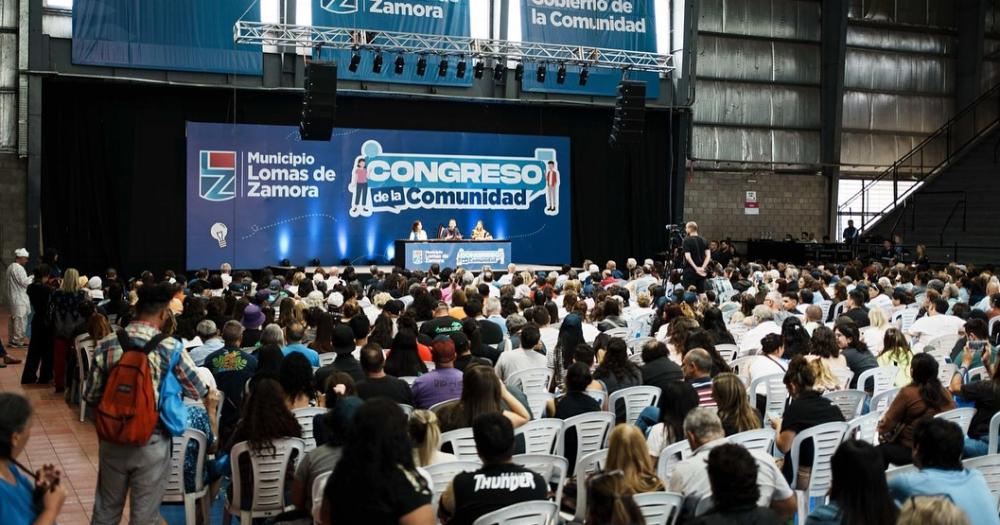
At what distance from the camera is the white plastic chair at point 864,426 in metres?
5.41

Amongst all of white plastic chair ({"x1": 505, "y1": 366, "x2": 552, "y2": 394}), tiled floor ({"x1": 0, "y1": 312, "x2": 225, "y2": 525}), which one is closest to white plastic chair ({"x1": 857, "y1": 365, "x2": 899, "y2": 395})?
white plastic chair ({"x1": 505, "y1": 366, "x2": 552, "y2": 394})

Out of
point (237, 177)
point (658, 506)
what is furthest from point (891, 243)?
point (658, 506)

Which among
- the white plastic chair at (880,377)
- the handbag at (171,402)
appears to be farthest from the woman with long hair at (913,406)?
the handbag at (171,402)

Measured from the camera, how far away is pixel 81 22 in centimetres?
1773

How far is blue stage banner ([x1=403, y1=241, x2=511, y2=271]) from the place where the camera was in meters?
19.6

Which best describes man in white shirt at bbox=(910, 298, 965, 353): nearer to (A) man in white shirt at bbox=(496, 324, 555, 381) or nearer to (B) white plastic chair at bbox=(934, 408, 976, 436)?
(B) white plastic chair at bbox=(934, 408, 976, 436)

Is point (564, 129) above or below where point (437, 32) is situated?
below

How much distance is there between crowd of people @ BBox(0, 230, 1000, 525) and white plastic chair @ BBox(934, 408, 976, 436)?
0.09 metres

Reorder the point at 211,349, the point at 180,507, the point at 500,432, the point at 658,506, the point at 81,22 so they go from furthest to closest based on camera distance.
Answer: the point at 81,22
the point at 211,349
the point at 180,507
the point at 658,506
the point at 500,432

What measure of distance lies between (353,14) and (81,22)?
4.85 m

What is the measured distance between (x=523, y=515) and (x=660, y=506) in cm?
63

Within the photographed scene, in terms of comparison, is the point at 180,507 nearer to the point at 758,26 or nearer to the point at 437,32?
the point at 437,32

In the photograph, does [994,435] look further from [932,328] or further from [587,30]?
[587,30]

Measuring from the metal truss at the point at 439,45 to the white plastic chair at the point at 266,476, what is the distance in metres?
13.8
